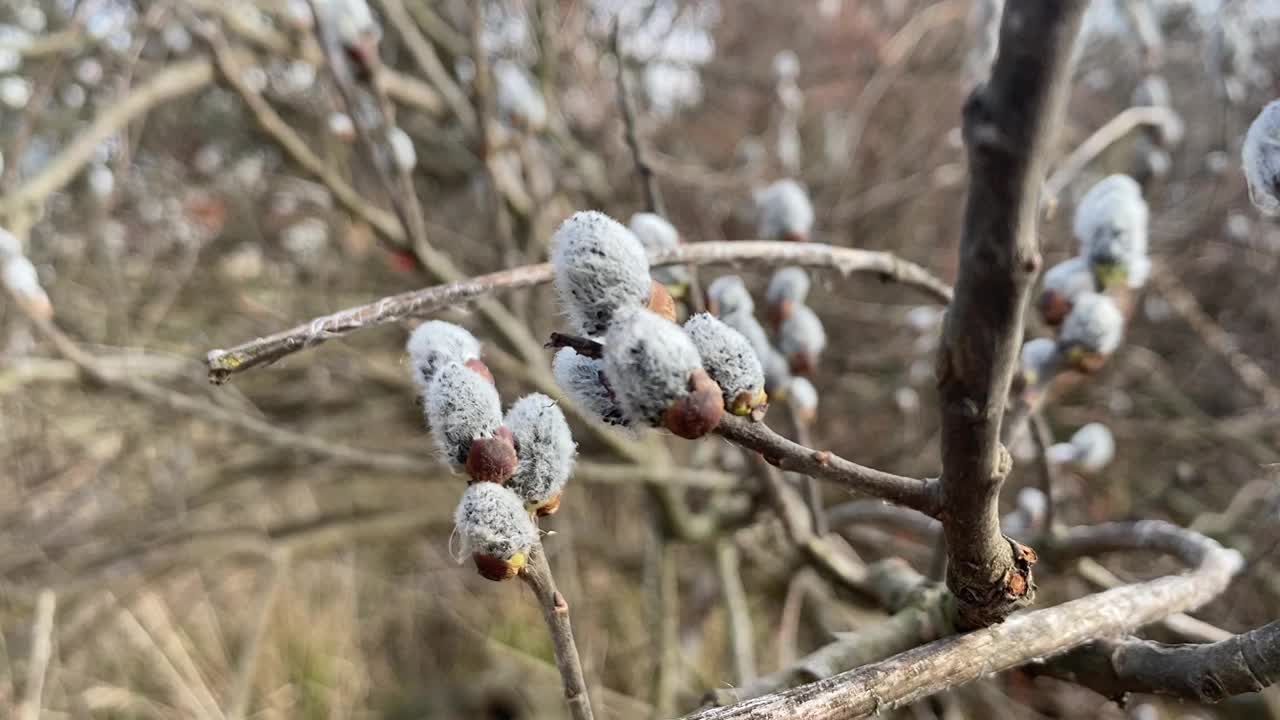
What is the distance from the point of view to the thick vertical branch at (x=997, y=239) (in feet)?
1.35

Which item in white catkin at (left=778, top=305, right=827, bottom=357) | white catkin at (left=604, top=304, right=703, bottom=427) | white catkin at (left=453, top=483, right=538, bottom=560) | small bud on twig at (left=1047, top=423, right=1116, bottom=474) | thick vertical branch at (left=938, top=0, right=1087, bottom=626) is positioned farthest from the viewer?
small bud on twig at (left=1047, top=423, right=1116, bottom=474)

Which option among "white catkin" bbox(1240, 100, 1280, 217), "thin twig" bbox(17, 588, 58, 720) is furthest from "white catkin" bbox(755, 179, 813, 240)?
"thin twig" bbox(17, 588, 58, 720)

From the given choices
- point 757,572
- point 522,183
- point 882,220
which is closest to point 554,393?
point 522,183

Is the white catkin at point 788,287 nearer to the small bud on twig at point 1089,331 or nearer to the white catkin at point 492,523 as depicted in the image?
the small bud on twig at point 1089,331

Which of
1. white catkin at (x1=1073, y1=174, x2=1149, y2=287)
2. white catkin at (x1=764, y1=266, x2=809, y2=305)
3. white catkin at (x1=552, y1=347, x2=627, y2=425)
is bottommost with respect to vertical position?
white catkin at (x1=552, y1=347, x2=627, y2=425)

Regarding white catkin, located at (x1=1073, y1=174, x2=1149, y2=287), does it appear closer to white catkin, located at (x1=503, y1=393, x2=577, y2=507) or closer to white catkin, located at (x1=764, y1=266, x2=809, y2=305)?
white catkin, located at (x1=764, y1=266, x2=809, y2=305)

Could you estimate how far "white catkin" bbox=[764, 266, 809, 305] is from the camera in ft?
4.01

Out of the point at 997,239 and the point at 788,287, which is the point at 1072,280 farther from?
the point at 997,239

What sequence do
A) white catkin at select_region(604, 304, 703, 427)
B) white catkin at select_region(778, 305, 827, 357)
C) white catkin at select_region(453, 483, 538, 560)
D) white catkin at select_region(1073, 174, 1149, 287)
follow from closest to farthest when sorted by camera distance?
white catkin at select_region(604, 304, 703, 427) → white catkin at select_region(453, 483, 538, 560) → white catkin at select_region(1073, 174, 1149, 287) → white catkin at select_region(778, 305, 827, 357)

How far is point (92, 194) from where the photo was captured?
259cm

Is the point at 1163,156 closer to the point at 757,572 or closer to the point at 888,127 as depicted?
the point at 757,572

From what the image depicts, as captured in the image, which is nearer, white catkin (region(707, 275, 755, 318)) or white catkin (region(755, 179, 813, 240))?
white catkin (region(707, 275, 755, 318))

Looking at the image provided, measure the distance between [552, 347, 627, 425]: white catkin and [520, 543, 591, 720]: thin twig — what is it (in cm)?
13

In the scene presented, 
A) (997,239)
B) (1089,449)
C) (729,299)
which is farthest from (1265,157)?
(1089,449)
